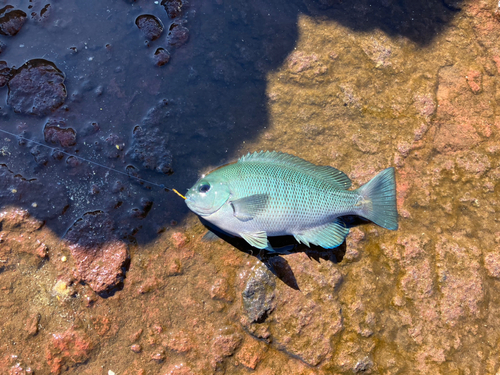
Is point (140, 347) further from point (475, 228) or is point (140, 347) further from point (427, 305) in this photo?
point (475, 228)

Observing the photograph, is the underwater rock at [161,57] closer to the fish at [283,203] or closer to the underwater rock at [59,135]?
the underwater rock at [59,135]

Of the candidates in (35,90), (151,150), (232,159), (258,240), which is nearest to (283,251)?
(258,240)

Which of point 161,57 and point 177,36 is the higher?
point 177,36

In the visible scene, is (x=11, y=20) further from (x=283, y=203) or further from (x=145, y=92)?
(x=283, y=203)

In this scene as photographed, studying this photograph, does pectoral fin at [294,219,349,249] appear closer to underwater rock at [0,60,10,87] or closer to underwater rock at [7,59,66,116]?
underwater rock at [7,59,66,116]

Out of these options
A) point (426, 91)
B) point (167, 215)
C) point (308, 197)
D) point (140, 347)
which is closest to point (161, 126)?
point (167, 215)

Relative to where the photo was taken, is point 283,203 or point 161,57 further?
point 161,57
